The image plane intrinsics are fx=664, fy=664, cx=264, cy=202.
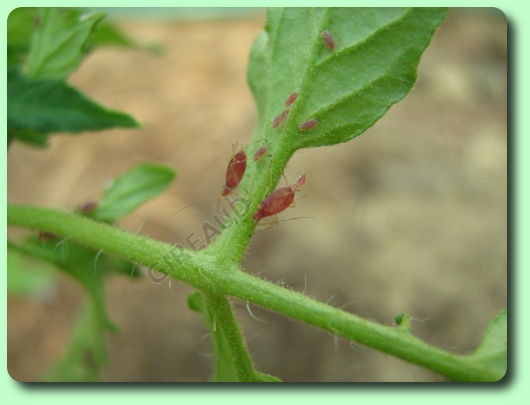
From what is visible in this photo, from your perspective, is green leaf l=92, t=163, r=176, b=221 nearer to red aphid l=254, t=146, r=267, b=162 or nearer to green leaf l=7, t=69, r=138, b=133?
green leaf l=7, t=69, r=138, b=133

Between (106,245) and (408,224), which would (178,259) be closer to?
(106,245)

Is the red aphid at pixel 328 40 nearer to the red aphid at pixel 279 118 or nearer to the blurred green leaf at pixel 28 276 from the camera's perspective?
the red aphid at pixel 279 118

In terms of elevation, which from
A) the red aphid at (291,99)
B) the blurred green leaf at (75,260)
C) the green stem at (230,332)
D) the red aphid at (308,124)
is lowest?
the blurred green leaf at (75,260)

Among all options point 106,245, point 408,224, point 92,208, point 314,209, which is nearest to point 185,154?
point 314,209

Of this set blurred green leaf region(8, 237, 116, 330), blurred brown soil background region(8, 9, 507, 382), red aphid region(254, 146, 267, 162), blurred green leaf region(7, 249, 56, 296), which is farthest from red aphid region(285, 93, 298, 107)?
blurred green leaf region(7, 249, 56, 296)

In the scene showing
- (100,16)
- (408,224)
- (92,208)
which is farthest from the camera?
(408,224)

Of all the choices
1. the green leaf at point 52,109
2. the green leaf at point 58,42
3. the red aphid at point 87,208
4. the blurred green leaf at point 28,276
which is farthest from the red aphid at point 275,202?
the blurred green leaf at point 28,276
